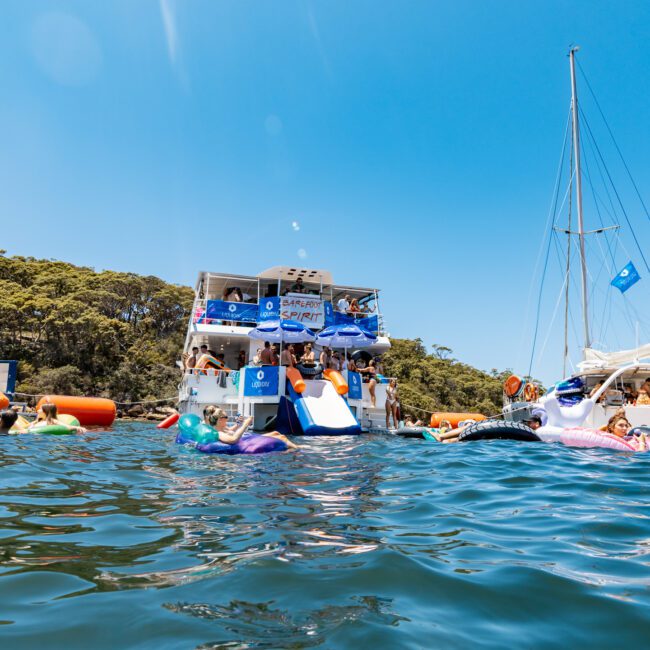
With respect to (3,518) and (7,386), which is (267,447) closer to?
(3,518)

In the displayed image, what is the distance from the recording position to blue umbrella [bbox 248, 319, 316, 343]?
1593 cm

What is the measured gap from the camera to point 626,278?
2139 cm

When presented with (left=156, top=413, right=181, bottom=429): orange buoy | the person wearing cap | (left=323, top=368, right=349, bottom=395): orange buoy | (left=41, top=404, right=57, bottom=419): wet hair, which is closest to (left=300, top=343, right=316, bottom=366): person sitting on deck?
(left=323, top=368, right=349, bottom=395): orange buoy

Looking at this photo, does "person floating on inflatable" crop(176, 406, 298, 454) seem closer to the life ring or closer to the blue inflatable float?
the blue inflatable float

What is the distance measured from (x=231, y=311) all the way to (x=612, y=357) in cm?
1403

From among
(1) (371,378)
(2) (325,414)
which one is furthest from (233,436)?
(1) (371,378)

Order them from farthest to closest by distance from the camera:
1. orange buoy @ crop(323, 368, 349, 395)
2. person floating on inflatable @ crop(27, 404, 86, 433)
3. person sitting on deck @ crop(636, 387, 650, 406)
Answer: orange buoy @ crop(323, 368, 349, 395) → person sitting on deck @ crop(636, 387, 650, 406) → person floating on inflatable @ crop(27, 404, 86, 433)

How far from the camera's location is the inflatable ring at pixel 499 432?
11.7 meters

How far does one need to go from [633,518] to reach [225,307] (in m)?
16.4

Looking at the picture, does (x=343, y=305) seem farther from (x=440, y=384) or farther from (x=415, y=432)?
(x=440, y=384)

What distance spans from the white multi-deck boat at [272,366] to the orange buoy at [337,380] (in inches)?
7.8

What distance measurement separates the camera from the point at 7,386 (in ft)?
74.2

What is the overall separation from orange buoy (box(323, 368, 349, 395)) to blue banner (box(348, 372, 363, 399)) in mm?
471

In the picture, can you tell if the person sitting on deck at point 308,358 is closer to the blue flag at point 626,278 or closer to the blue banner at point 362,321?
the blue banner at point 362,321
